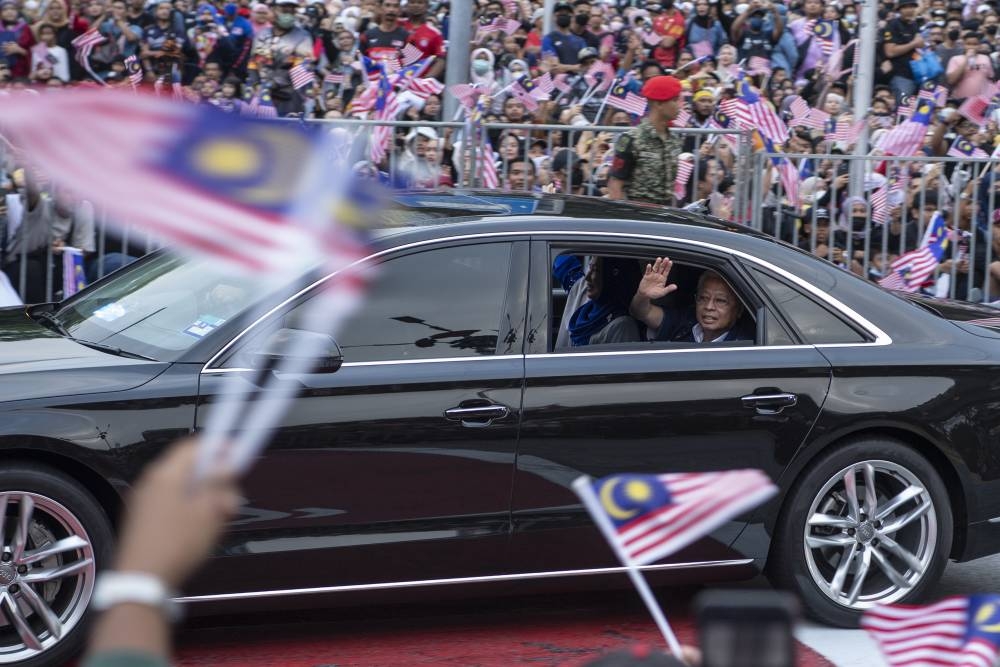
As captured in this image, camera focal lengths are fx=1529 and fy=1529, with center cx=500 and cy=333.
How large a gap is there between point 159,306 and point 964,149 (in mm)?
8561

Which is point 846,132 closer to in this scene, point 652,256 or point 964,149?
point 964,149

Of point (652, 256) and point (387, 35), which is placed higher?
point (387, 35)

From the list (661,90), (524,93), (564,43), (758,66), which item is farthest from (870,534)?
(564,43)

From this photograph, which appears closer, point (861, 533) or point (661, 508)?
point (661, 508)

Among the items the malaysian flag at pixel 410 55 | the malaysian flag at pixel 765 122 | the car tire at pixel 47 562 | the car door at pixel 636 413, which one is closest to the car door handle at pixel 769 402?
the car door at pixel 636 413

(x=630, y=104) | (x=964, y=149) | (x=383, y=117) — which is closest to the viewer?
(x=964, y=149)

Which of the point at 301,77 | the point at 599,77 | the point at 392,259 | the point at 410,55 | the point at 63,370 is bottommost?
the point at 63,370

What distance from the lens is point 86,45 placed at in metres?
16.3

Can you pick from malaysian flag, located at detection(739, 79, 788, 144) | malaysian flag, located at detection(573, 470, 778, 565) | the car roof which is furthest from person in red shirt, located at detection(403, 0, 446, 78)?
malaysian flag, located at detection(573, 470, 778, 565)

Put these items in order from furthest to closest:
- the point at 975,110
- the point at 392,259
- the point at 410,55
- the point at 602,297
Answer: the point at 410,55 < the point at 975,110 < the point at 602,297 < the point at 392,259

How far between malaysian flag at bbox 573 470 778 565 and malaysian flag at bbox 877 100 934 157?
394 inches

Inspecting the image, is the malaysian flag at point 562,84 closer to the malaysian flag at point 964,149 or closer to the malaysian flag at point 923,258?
the malaysian flag at point 964,149

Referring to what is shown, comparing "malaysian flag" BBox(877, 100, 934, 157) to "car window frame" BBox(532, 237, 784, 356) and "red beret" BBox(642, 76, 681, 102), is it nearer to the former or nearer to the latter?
"red beret" BBox(642, 76, 681, 102)

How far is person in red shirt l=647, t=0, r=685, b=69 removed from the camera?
18.3 m
